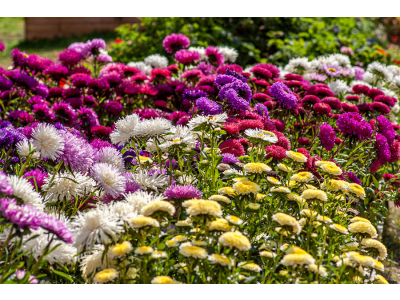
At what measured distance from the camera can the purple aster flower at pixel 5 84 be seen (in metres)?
3.55

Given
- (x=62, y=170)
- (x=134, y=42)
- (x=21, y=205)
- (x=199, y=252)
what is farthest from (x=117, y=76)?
(x=134, y=42)

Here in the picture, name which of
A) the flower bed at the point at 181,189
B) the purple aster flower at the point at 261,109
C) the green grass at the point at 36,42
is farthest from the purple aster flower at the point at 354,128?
the green grass at the point at 36,42

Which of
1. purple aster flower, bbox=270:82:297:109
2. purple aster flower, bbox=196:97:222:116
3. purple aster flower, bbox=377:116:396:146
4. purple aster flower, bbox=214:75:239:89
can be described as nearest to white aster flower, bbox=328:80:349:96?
purple aster flower, bbox=377:116:396:146

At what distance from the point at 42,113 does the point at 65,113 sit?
18cm

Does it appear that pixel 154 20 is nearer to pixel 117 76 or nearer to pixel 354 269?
pixel 117 76

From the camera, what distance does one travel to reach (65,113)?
3359mm

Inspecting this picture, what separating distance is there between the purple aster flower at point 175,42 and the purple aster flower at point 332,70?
5.08 ft

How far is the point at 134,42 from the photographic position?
6977mm

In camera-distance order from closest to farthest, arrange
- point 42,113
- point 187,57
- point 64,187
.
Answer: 1. point 64,187
2. point 42,113
3. point 187,57

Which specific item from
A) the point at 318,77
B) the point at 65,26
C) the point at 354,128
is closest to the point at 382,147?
the point at 354,128

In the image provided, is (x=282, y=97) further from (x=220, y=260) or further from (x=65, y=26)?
(x=65, y=26)

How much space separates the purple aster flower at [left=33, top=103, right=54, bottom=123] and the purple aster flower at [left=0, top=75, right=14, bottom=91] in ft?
1.45

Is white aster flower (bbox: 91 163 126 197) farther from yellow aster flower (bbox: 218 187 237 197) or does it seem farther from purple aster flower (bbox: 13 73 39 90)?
purple aster flower (bbox: 13 73 39 90)

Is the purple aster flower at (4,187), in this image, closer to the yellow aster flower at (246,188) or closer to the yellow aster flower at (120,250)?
the yellow aster flower at (120,250)
